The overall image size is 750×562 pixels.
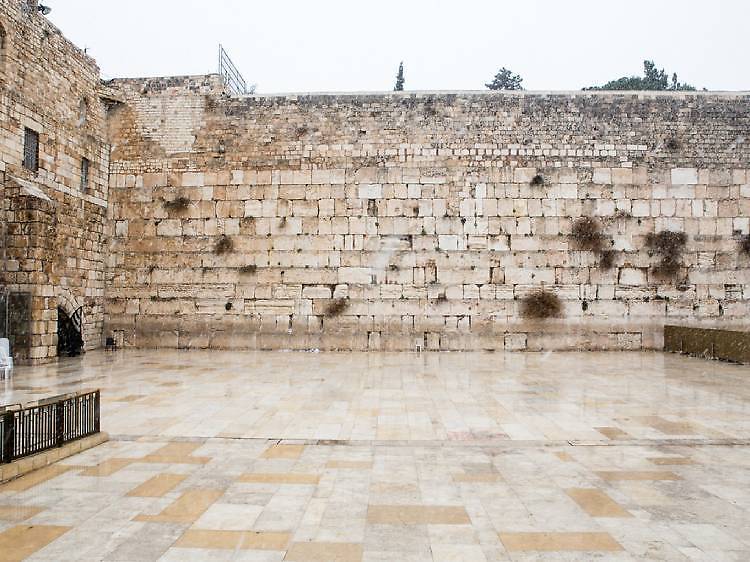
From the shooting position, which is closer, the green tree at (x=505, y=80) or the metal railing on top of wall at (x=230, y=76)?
the metal railing on top of wall at (x=230, y=76)

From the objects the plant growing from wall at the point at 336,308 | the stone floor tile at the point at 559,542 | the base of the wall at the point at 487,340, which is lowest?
the stone floor tile at the point at 559,542

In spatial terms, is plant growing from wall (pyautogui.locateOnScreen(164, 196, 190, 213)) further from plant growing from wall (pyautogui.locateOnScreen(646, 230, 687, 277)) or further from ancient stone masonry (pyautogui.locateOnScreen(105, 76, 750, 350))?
plant growing from wall (pyautogui.locateOnScreen(646, 230, 687, 277))

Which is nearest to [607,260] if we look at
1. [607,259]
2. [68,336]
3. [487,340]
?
[607,259]

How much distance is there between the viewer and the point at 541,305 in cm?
1329

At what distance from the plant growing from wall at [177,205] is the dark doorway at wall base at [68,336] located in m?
3.44

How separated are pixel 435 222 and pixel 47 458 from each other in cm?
1043

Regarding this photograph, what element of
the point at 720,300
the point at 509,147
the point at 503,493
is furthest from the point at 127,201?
the point at 720,300

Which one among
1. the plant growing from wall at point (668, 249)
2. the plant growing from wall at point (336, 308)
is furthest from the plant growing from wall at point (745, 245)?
the plant growing from wall at point (336, 308)

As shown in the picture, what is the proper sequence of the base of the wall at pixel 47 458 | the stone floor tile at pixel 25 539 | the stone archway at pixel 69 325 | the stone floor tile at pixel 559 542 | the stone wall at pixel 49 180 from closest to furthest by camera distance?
1. the stone floor tile at pixel 25 539
2. the stone floor tile at pixel 559 542
3. the base of the wall at pixel 47 458
4. the stone wall at pixel 49 180
5. the stone archway at pixel 69 325

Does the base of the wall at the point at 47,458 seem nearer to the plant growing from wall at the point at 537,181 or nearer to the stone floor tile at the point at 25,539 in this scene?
the stone floor tile at the point at 25,539

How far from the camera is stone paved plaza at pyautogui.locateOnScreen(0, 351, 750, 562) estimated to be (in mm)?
3080

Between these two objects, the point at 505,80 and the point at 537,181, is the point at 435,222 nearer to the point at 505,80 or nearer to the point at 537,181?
the point at 537,181

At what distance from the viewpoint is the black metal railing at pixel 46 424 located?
4.12 metres

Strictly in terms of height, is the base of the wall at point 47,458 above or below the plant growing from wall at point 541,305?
below
